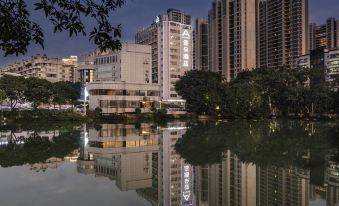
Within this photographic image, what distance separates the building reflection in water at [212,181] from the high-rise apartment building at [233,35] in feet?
422

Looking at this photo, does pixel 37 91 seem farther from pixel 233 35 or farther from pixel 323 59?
pixel 323 59

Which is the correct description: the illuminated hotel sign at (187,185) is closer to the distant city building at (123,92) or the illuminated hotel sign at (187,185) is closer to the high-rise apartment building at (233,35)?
the distant city building at (123,92)

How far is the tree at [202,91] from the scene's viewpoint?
78500 millimetres

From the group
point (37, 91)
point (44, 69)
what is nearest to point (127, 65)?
point (37, 91)

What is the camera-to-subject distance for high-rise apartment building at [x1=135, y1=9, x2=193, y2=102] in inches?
4707

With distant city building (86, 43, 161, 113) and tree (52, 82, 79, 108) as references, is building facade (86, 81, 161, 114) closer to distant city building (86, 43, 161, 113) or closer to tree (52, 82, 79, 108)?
distant city building (86, 43, 161, 113)

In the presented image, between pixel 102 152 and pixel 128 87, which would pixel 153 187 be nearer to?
pixel 102 152

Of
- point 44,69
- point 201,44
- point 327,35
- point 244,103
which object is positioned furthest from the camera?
point 327,35

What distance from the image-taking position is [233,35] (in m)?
150

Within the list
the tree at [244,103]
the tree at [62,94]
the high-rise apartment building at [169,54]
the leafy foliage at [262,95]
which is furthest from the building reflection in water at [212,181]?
the high-rise apartment building at [169,54]

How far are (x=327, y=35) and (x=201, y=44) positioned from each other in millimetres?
59585

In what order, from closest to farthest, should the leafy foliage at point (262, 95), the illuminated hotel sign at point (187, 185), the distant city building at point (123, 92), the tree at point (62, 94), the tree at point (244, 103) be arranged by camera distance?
the illuminated hotel sign at point (187, 185), the tree at point (244, 103), the leafy foliage at point (262, 95), the tree at point (62, 94), the distant city building at point (123, 92)

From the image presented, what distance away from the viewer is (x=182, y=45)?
12256cm

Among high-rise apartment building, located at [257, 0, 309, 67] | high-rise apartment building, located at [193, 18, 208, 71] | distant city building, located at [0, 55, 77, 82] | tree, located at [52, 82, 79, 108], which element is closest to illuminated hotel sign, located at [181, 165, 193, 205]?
tree, located at [52, 82, 79, 108]
